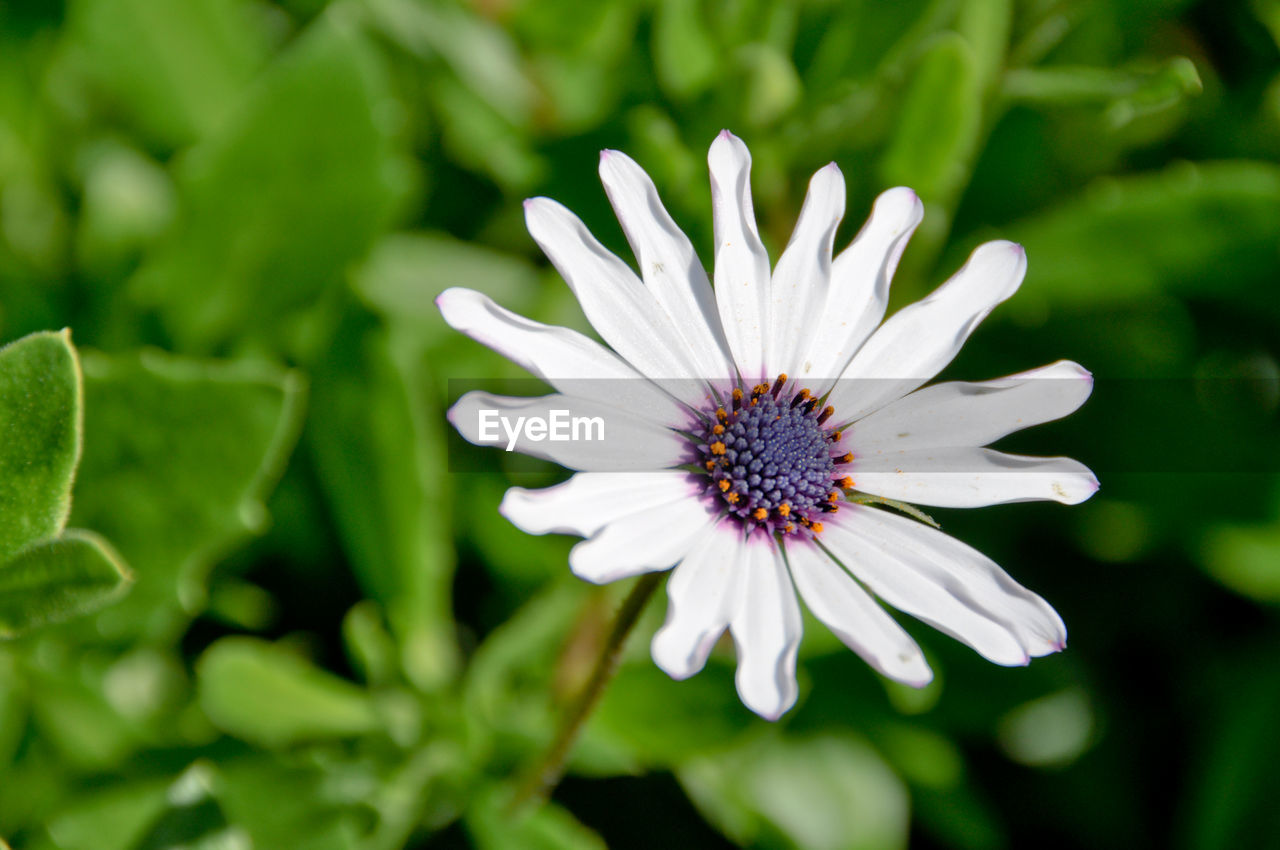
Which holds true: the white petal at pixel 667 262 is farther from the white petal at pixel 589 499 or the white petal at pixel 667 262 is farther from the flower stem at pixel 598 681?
the flower stem at pixel 598 681

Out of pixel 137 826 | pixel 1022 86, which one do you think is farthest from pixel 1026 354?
pixel 137 826

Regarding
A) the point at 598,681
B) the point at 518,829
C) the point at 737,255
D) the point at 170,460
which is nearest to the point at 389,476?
the point at 170,460

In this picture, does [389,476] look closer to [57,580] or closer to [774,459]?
[57,580]

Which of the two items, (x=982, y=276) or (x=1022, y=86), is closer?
(x=982, y=276)

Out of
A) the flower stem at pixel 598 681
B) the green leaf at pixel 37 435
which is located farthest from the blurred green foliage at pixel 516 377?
the green leaf at pixel 37 435

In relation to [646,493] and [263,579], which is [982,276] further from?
[263,579]

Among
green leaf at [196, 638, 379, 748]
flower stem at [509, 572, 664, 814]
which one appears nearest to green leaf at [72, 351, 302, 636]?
green leaf at [196, 638, 379, 748]

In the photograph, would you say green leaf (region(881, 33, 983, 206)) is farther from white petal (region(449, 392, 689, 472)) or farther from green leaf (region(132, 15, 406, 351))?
green leaf (region(132, 15, 406, 351))
